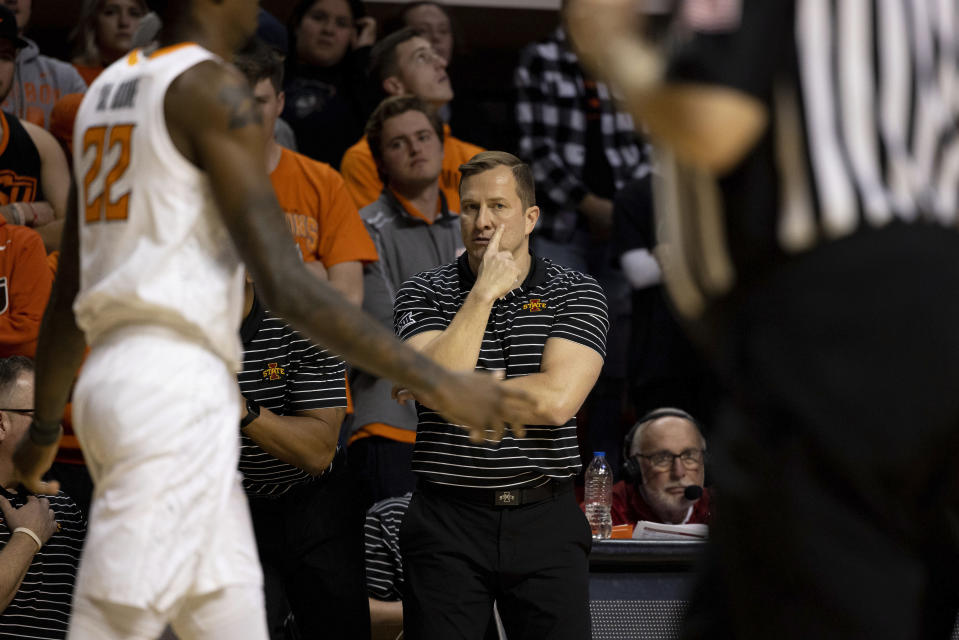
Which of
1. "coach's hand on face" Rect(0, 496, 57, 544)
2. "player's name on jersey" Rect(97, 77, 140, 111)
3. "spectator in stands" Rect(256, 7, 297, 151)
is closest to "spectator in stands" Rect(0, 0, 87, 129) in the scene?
"spectator in stands" Rect(256, 7, 297, 151)

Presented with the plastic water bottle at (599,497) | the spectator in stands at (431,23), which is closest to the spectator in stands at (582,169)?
the spectator in stands at (431,23)

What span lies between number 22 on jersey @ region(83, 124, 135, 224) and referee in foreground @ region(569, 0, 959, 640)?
1.04 meters

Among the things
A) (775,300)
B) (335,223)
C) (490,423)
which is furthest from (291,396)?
(775,300)

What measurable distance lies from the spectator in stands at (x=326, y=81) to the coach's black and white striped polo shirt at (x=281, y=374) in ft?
9.04

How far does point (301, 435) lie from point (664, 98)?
9.01ft

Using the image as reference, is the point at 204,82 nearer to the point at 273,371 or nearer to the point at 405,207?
the point at 273,371

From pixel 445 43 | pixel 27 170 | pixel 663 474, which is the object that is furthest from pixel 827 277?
pixel 445 43

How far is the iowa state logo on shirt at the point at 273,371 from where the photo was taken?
4.42m

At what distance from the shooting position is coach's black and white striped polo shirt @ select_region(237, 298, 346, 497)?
4.40 meters

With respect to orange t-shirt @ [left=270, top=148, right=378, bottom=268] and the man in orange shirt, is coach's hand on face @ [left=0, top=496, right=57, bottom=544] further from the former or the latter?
the man in orange shirt

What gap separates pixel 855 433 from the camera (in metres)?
1.68

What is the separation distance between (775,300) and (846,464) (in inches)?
9.7

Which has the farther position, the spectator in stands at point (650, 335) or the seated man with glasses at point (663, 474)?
the spectator in stands at point (650, 335)

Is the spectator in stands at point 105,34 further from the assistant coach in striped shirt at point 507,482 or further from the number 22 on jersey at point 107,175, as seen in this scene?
the number 22 on jersey at point 107,175
